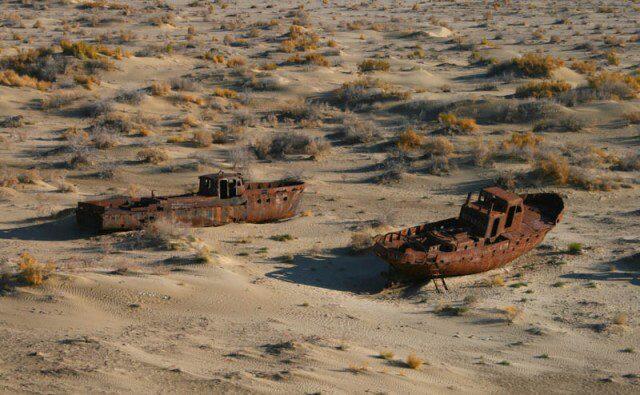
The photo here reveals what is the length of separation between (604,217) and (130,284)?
13.6 m

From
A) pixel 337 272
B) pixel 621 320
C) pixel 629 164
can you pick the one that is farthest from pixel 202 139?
pixel 621 320

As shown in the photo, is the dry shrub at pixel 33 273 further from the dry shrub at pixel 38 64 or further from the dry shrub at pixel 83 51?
the dry shrub at pixel 83 51

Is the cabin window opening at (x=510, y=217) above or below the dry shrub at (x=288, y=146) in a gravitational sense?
above

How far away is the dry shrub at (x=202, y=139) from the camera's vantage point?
27.2 m

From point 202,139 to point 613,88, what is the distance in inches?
720

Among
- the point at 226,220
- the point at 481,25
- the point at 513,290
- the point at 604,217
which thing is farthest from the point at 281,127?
the point at 481,25

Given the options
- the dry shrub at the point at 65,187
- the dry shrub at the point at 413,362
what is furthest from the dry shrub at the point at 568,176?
the dry shrub at the point at 65,187

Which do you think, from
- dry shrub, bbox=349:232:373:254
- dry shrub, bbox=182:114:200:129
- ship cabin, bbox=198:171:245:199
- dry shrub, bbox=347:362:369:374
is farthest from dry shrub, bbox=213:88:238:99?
dry shrub, bbox=347:362:369:374

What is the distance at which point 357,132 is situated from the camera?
28.2 metres

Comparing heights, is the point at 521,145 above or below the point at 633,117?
below

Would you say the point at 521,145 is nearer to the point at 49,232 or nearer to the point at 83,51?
the point at 49,232

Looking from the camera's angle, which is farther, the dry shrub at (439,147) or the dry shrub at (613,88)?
the dry shrub at (613,88)

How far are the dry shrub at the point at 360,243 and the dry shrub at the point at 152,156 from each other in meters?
9.70

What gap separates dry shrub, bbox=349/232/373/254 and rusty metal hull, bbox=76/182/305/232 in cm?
295
